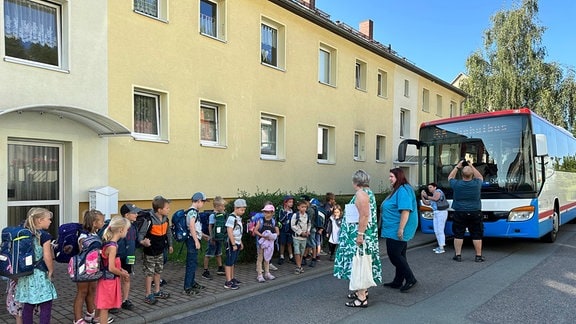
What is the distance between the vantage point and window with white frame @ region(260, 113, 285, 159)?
14.4m

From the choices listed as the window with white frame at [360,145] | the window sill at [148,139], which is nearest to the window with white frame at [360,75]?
the window with white frame at [360,145]

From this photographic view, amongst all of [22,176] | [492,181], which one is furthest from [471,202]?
[22,176]

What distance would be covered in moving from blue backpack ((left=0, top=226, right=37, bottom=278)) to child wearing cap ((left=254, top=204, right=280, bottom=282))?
136 inches

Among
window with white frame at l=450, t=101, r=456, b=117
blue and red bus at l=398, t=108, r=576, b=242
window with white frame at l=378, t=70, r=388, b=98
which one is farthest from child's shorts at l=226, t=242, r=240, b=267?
window with white frame at l=450, t=101, r=456, b=117

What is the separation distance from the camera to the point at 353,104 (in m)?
18.6

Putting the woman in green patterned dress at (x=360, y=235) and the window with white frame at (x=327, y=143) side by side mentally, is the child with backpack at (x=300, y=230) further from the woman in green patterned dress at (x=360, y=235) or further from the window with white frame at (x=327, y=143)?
the window with white frame at (x=327, y=143)

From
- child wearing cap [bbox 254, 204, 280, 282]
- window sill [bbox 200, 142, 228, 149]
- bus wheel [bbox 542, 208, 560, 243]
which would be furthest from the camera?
window sill [bbox 200, 142, 228, 149]

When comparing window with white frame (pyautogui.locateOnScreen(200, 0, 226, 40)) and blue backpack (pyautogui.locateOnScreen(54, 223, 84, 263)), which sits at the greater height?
window with white frame (pyautogui.locateOnScreen(200, 0, 226, 40))

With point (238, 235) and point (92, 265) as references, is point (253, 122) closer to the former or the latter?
point (238, 235)

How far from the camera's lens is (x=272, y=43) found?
1484 cm

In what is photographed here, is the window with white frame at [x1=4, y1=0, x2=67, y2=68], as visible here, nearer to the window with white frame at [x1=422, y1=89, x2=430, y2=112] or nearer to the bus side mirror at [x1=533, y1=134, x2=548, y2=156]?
the bus side mirror at [x1=533, y1=134, x2=548, y2=156]

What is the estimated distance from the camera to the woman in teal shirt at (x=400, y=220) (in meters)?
5.89

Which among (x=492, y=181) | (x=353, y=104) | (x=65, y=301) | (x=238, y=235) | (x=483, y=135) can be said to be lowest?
(x=65, y=301)

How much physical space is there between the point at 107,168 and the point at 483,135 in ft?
29.2
